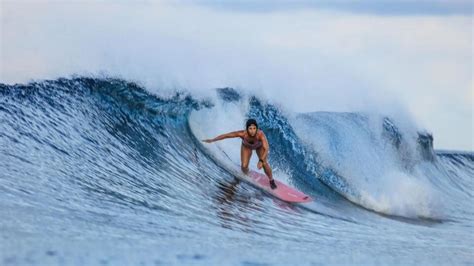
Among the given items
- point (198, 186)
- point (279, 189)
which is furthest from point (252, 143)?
point (198, 186)

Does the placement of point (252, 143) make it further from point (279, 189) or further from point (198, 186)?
point (198, 186)

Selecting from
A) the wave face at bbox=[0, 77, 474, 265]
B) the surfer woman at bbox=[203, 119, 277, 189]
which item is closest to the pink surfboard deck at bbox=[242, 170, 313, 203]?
the surfer woman at bbox=[203, 119, 277, 189]

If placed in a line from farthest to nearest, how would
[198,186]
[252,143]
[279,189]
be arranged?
1. [279,189]
2. [252,143]
3. [198,186]

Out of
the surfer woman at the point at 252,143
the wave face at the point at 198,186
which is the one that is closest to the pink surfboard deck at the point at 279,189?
the surfer woman at the point at 252,143

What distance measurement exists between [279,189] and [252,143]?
2.22 feet

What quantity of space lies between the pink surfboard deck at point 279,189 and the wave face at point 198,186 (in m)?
0.20

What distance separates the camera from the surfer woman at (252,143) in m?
11.2

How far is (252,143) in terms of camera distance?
37.8 ft

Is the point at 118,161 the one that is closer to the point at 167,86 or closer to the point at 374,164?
the point at 167,86

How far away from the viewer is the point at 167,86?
13773 mm

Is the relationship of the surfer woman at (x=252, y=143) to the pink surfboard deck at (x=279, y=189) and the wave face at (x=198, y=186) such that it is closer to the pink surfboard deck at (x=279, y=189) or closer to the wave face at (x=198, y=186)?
the pink surfboard deck at (x=279, y=189)

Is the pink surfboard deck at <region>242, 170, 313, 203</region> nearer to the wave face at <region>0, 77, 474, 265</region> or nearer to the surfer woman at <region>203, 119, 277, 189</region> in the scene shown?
the surfer woman at <region>203, 119, 277, 189</region>

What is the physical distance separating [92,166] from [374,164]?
17.3 feet

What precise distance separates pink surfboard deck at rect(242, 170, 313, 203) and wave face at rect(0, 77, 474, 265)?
196mm
